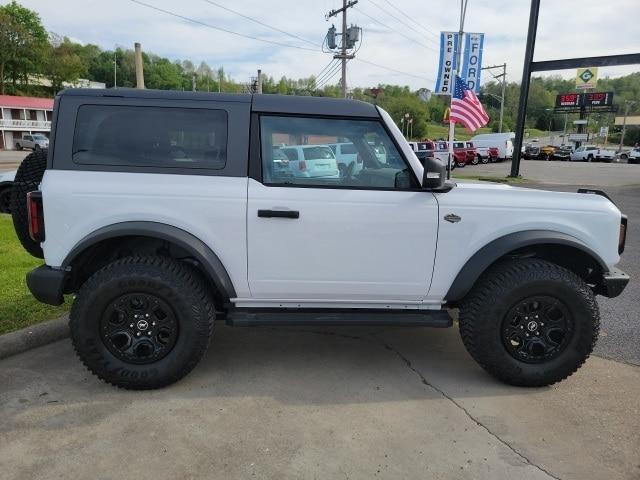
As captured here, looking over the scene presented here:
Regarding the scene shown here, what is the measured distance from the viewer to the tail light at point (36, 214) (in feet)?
10.5

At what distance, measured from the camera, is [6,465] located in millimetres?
2592

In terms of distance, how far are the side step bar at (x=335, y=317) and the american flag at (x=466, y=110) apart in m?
11.5

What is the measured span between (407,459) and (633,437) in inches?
52.7

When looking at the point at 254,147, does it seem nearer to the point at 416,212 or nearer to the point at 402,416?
the point at 416,212

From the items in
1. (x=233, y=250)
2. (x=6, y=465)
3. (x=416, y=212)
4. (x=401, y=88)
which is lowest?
(x=6, y=465)

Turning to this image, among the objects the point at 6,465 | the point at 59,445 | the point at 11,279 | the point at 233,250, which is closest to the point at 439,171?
the point at 233,250

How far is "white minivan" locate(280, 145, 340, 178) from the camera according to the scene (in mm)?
3398

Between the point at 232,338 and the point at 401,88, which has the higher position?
the point at 401,88

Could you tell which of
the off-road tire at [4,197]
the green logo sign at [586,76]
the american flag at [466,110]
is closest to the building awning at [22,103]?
the american flag at [466,110]

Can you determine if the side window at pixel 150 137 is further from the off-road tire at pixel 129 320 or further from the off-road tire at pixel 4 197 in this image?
the off-road tire at pixel 4 197

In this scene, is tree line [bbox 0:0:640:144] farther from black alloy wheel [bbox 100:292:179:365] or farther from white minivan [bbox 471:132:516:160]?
black alloy wheel [bbox 100:292:179:365]

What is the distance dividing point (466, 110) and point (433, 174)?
12.1 meters

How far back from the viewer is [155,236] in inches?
126

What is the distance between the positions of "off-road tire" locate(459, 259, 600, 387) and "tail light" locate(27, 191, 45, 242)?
283 centimetres
